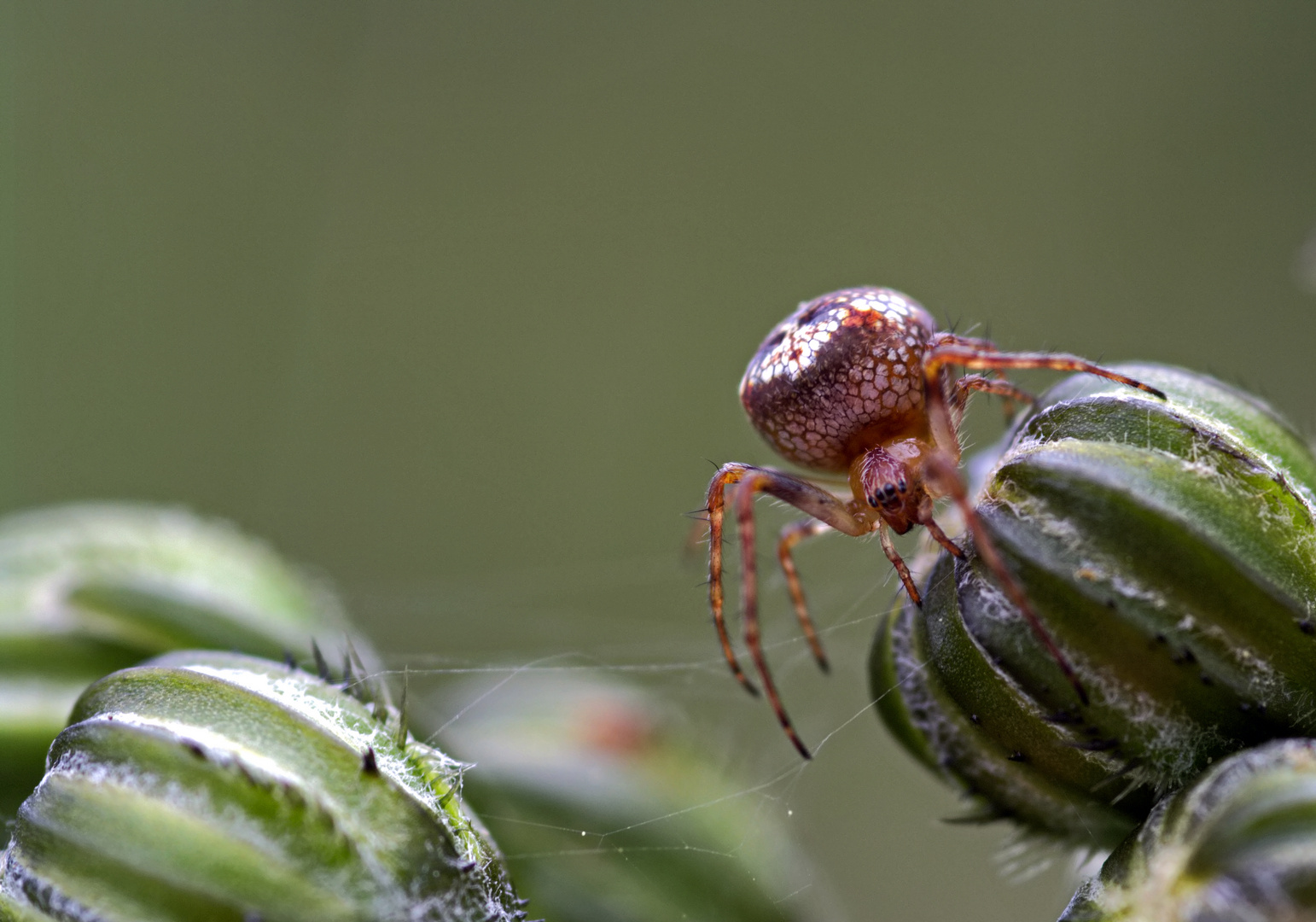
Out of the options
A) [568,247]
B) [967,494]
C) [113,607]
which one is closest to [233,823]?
[113,607]

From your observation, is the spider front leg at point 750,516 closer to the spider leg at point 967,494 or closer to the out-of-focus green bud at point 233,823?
the spider leg at point 967,494

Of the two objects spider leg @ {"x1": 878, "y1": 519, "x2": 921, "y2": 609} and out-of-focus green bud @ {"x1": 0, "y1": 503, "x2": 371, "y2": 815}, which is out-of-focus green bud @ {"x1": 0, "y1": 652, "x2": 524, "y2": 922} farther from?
spider leg @ {"x1": 878, "y1": 519, "x2": 921, "y2": 609}

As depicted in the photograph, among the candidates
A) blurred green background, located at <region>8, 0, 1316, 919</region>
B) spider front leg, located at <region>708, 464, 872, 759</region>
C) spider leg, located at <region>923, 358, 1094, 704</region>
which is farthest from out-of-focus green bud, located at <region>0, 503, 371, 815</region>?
blurred green background, located at <region>8, 0, 1316, 919</region>

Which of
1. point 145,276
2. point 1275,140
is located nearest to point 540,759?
point 145,276

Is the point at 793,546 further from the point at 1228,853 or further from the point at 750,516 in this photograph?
the point at 1228,853

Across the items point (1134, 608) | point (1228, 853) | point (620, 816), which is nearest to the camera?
point (1228, 853)

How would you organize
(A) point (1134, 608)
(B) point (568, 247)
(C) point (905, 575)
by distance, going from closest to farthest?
1. (A) point (1134, 608)
2. (C) point (905, 575)
3. (B) point (568, 247)
